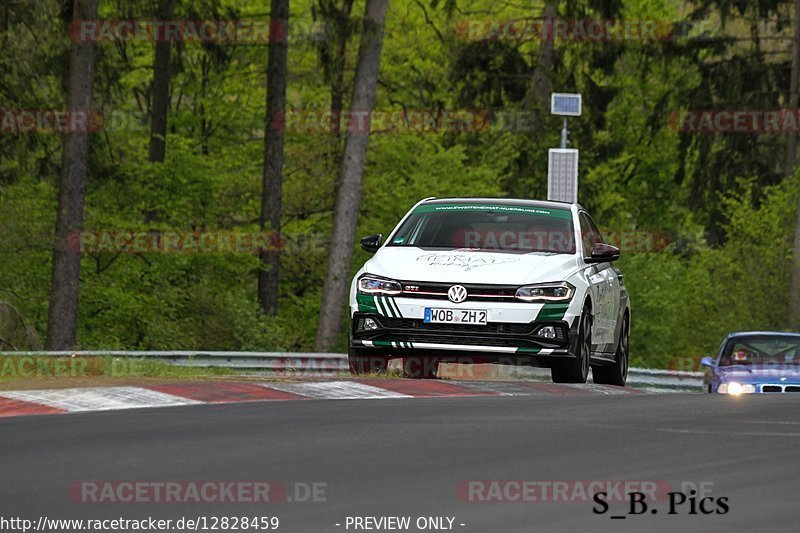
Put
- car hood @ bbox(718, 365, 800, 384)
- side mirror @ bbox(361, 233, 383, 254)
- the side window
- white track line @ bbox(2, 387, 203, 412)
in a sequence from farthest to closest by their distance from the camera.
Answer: car hood @ bbox(718, 365, 800, 384)
the side window
side mirror @ bbox(361, 233, 383, 254)
white track line @ bbox(2, 387, 203, 412)

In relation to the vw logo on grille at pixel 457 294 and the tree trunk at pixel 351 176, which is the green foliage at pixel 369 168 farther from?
the vw logo on grille at pixel 457 294

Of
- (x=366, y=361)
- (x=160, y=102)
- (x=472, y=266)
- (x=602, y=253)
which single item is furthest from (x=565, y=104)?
(x=160, y=102)

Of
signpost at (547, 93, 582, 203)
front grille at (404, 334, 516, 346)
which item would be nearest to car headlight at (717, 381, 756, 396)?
front grille at (404, 334, 516, 346)

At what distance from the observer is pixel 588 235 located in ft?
55.9

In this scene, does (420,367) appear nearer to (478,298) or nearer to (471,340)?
(471,340)

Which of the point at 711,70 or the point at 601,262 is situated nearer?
the point at 601,262

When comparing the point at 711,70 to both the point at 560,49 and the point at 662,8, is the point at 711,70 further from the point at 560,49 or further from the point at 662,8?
the point at 662,8

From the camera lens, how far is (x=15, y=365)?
15602mm

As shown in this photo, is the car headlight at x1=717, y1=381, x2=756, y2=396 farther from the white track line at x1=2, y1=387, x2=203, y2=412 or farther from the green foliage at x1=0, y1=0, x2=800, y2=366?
the green foliage at x1=0, y1=0, x2=800, y2=366

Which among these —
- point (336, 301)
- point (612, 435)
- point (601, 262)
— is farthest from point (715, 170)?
point (612, 435)

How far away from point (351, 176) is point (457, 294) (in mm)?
20540

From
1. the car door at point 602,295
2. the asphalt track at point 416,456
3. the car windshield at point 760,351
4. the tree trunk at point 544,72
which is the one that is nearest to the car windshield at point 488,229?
the car door at point 602,295

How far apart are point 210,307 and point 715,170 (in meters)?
19.8

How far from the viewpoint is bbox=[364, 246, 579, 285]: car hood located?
48.5 feet
